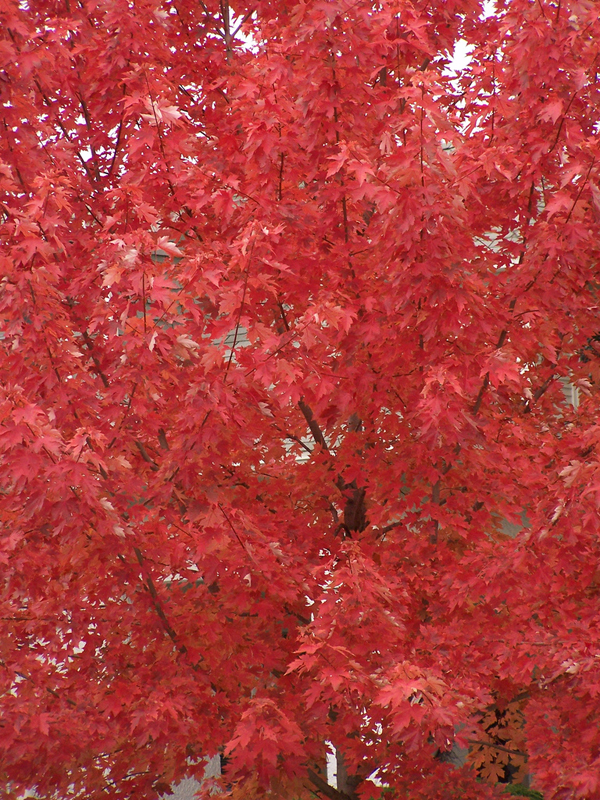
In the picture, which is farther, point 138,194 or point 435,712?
point 138,194

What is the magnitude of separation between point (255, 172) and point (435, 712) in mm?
3370

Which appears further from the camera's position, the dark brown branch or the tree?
the dark brown branch

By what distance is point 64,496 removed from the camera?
12.7 ft

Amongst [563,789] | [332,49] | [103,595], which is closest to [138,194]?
[332,49]

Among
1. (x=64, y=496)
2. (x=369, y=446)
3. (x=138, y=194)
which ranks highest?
(x=138, y=194)

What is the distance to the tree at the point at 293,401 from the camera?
4.10 meters

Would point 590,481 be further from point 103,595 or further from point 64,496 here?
point 103,595

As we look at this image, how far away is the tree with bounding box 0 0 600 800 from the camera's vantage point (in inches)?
161

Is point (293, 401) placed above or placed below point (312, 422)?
below

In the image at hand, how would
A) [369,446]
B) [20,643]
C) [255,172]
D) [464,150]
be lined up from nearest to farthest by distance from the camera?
[464,150] < [255,172] < [20,643] < [369,446]

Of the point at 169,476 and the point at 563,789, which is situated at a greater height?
the point at 169,476

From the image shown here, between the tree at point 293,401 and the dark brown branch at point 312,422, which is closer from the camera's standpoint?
the tree at point 293,401

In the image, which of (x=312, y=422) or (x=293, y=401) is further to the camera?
(x=312, y=422)

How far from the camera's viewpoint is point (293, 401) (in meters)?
4.68
